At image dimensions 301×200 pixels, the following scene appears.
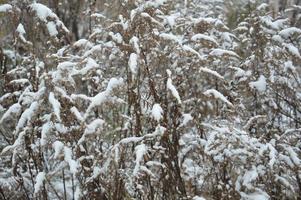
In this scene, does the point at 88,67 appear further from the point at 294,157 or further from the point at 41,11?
the point at 294,157

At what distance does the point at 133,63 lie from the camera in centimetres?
341

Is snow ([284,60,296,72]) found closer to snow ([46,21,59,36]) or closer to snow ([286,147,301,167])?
snow ([286,147,301,167])

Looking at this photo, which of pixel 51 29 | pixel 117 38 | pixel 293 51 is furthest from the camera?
pixel 293 51

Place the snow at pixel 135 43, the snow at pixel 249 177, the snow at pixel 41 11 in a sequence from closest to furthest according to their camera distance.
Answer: the snow at pixel 135 43 < the snow at pixel 249 177 < the snow at pixel 41 11

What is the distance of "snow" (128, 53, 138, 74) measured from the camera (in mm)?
3359

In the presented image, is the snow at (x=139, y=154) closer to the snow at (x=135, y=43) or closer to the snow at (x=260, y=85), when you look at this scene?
the snow at (x=135, y=43)

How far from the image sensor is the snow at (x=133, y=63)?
336 centimetres

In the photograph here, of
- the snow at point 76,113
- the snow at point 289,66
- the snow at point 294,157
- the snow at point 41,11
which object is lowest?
the snow at point 294,157

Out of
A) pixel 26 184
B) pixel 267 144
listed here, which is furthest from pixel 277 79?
pixel 26 184

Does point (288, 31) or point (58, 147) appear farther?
point (288, 31)

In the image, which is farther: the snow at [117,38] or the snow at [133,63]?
the snow at [117,38]

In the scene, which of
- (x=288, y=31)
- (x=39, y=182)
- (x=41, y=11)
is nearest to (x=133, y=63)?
(x=41, y=11)

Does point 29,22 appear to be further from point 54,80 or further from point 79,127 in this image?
point 79,127

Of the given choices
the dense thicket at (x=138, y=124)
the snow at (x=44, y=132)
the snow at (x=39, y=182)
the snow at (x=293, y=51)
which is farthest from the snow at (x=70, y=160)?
the snow at (x=293, y=51)
